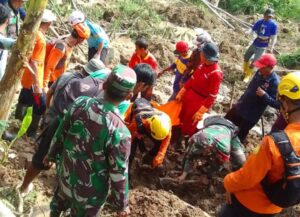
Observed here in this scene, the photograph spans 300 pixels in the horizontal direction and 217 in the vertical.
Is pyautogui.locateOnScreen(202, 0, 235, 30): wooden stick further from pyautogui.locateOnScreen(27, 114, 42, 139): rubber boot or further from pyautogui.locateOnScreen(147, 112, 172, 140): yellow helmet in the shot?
pyautogui.locateOnScreen(147, 112, 172, 140): yellow helmet

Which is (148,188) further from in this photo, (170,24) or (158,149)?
(170,24)

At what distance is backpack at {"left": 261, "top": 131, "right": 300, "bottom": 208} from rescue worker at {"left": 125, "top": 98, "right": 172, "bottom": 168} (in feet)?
5.39

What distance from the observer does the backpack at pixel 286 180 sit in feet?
9.61

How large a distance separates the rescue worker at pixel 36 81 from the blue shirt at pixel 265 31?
5498mm

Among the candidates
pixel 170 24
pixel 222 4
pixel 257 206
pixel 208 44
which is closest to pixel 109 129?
pixel 257 206

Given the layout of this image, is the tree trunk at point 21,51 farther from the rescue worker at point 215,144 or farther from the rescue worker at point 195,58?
the rescue worker at point 195,58

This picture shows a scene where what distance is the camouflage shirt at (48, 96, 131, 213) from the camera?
299 centimetres

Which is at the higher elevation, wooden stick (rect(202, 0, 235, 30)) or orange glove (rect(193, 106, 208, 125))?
orange glove (rect(193, 106, 208, 125))

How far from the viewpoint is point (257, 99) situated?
6004mm

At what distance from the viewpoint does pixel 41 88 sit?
482 centimetres

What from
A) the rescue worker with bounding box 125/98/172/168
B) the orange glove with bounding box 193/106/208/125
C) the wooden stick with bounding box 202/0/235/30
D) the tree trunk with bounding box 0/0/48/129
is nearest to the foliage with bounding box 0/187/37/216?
the tree trunk with bounding box 0/0/48/129

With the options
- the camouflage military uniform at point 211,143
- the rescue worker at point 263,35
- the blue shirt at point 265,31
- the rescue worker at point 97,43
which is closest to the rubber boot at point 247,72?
the rescue worker at point 263,35

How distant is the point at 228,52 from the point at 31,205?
315 inches

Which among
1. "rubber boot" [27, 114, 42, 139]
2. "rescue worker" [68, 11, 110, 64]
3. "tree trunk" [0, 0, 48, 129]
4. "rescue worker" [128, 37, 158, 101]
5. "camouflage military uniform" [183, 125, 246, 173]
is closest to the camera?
"tree trunk" [0, 0, 48, 129]
